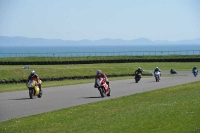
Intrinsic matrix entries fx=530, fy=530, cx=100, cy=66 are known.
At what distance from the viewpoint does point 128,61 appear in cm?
9000

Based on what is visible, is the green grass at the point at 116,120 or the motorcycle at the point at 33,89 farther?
the motorcycle at the point at 33,89

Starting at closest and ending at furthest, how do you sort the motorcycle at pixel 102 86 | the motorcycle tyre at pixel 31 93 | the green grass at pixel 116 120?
the green grass at pixel 116 120
the motorcycle tyre at pixel 31 93
the motorcycle at pixel 102 86

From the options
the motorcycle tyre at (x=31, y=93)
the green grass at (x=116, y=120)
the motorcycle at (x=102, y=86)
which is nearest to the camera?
the green grass at (x=116, y=120)

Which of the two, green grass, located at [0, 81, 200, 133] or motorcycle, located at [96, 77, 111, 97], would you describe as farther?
motorcycle, located at [96, 77, 111, 97]

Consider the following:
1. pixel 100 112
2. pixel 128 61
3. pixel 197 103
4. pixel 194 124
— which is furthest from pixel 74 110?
pixel 128 61

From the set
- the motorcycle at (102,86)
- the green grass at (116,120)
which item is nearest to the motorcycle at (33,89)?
the motorcycle at (102,86)

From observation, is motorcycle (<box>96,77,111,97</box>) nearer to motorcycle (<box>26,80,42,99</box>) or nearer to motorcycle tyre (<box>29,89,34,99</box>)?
motorcycle (<box>26,80,42,99</box>)

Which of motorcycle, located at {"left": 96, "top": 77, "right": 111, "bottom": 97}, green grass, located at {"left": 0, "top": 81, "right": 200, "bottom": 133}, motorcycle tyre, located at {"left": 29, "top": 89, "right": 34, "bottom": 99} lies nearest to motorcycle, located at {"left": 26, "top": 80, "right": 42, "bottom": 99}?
motorcycle tyre, located at {"left": 29, "top": 89, "right": 34, "bottom": 99}

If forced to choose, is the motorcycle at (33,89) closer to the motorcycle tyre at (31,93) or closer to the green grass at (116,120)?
the motorcycle tyre at (31,93)

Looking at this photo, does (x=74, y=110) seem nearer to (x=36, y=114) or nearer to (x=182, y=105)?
(x=36, y=114)

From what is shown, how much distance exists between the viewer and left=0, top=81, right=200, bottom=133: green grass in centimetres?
1404

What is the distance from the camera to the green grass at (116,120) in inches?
553

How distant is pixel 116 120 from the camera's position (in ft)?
52.0

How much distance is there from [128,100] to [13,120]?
7808 mm
